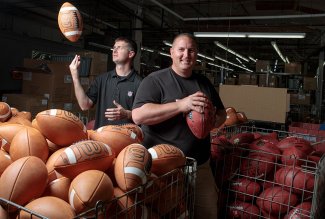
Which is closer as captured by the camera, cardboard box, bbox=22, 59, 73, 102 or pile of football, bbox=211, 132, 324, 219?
pile of football, bbox=211, 132, 324, 219

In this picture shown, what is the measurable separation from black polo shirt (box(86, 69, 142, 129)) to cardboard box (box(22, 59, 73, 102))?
10.5ft

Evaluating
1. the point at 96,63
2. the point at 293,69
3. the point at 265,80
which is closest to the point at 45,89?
the point at 96,63

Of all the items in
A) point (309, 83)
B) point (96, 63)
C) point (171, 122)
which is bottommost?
point (171, 122)

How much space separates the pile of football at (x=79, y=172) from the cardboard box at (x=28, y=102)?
4.31 m

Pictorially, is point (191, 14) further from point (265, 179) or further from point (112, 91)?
point (265, 179)

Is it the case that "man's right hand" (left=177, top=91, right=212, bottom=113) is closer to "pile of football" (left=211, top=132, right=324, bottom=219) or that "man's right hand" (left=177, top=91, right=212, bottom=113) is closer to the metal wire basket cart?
the metal wire basket cart

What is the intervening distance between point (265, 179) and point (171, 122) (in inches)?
26.1

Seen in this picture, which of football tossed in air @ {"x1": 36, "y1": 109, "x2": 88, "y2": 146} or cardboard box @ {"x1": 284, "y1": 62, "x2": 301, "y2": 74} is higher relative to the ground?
cardboard box @ {"x1": 284, "y1": 62, "x2": 301, "y2": 74}

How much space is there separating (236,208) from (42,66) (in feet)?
16.5

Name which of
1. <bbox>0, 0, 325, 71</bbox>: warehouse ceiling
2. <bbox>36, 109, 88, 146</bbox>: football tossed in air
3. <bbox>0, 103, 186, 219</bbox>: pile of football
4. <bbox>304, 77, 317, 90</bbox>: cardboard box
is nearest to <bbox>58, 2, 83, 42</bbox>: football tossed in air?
<bbox>0, 103, 186, 219</bbox>: pile of football

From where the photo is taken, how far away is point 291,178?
1.77 meters

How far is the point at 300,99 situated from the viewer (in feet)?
29.3

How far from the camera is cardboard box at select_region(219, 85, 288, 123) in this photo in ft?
11.4

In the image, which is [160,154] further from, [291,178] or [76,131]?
[291,178]
